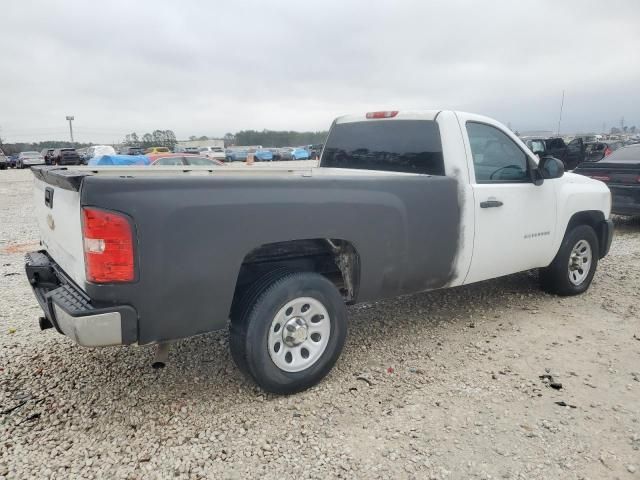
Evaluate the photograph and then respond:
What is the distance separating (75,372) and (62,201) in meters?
1.39

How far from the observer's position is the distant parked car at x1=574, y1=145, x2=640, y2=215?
8.68 m

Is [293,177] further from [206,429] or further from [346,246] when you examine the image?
[206,429]

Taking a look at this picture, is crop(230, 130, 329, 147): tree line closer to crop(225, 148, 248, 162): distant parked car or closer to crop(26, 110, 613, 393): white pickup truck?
crop(225, 148, 248, 162): distant parked car

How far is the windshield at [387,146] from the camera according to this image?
4.07m

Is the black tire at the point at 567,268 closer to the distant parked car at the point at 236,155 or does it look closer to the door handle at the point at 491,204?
the door handle at the point at 491,204

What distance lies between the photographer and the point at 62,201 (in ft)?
9.45

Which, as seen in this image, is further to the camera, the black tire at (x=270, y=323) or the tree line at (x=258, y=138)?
the tree line at (x=258, y=138)

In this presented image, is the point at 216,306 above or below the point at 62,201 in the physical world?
below

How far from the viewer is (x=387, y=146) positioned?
4434 millimetres

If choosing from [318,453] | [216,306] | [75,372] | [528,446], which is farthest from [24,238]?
[528,446]

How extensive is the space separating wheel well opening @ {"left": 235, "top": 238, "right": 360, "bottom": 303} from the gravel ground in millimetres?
685

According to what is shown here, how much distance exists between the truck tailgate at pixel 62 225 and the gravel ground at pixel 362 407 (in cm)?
90

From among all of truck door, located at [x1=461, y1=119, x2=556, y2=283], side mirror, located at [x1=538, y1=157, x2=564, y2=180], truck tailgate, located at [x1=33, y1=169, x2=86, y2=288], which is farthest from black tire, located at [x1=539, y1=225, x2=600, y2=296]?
truck tailgate, located at [x1=33, y1=169, x2=86, y2=288]

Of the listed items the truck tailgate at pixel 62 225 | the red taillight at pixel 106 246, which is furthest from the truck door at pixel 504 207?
the truck tailgate at pixel 62 225
